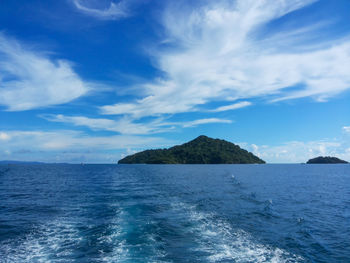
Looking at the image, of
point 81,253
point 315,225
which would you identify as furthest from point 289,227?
point 81,253

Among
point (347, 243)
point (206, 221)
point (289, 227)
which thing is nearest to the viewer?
point (347, 243)

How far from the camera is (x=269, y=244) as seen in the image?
18.5m

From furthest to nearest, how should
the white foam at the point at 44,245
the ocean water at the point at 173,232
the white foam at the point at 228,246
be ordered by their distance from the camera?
1. the ocean water at the point at 173,232
2. the white foam at the point at 228,246
3. the white foam at the point at 44,245

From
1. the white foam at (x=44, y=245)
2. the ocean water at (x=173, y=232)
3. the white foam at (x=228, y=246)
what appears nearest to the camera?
the white foam at (x=44, y=245)

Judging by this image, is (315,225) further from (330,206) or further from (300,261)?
(330,206)

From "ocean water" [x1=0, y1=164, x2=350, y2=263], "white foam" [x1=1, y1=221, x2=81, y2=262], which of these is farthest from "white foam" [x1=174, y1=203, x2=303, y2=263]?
"white foam" [x1=1, y1=221, x2=81, y2=262]

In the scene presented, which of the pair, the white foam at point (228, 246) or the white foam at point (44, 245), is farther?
the white foam at point (228, 246)

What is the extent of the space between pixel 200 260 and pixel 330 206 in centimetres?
2894

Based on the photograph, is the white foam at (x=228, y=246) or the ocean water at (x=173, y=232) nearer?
the white foam at (x=228, y=246)

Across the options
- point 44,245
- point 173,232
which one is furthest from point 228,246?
point 44,245

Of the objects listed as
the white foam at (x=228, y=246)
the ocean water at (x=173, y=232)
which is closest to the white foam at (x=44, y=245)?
the ocean water at (x=173, y=232)

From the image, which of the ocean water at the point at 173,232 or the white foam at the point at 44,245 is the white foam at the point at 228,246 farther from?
the white foam at the point at 44,245

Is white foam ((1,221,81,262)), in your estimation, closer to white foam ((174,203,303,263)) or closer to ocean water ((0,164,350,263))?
ocean water ((0,164,350,263))

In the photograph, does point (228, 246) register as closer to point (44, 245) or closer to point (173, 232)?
point (173, 232)
